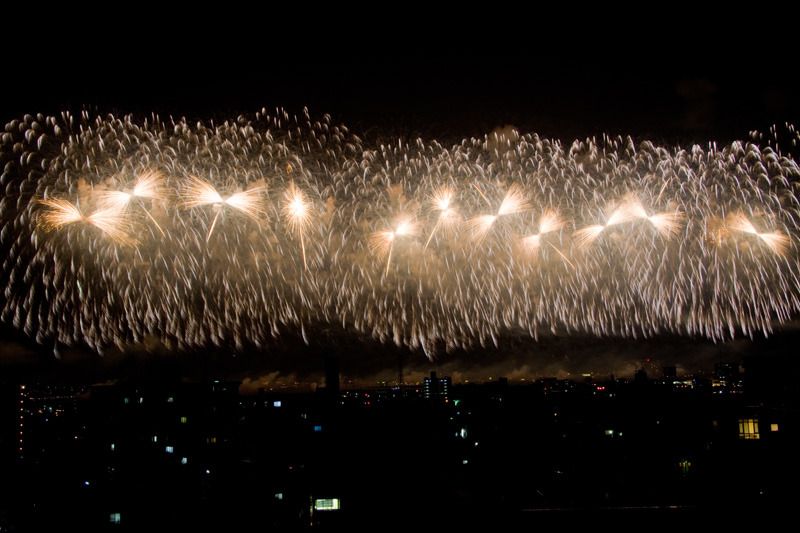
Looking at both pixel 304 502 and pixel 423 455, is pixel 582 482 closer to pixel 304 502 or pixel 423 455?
pixel 423 455

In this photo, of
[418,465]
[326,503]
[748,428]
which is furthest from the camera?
[748,428]

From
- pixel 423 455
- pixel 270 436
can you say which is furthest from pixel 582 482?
pixel 270 436

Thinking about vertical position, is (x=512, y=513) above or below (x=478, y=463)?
above

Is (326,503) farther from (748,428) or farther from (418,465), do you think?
(748,428)

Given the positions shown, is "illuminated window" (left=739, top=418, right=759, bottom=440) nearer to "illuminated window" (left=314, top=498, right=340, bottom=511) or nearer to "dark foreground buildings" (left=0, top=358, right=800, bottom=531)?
"dark foreground buildings" (left=0, top=358, right=800, bottom=531)

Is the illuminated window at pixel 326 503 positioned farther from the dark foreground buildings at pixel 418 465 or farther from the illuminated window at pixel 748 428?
the illuminated window at pixel 748 428

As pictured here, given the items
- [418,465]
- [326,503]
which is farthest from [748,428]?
[326,503]
